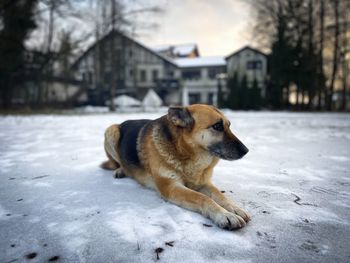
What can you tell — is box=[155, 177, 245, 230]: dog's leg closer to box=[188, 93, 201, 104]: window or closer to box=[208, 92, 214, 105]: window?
box=[208, 92, 214, 105]: window

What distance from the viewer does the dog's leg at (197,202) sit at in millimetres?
1978

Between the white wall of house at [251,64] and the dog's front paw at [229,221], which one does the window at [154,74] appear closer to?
the white wall of house at [251,64]

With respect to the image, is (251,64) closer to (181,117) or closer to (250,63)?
(250,63)

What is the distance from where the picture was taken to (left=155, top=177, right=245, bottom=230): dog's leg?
6.49 ft

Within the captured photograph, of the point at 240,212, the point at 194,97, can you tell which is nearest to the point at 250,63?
the point at 194,97

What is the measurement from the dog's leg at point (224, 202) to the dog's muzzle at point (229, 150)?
377mm

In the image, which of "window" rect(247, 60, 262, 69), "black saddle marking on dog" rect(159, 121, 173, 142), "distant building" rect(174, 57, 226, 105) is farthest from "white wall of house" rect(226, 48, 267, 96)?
"black saddle marking on dog" rect(159, 121, 173, 142)

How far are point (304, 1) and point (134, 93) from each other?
2867 centimetres

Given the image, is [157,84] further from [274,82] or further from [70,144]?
[70,144]

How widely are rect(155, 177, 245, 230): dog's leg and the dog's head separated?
52cm

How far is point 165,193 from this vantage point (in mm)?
2498

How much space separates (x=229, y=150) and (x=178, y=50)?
53.6 meters

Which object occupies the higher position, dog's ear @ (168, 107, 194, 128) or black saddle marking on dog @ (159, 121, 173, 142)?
dog's ear @ (168, 107, 194, 128)

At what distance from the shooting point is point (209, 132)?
2.60 metres
